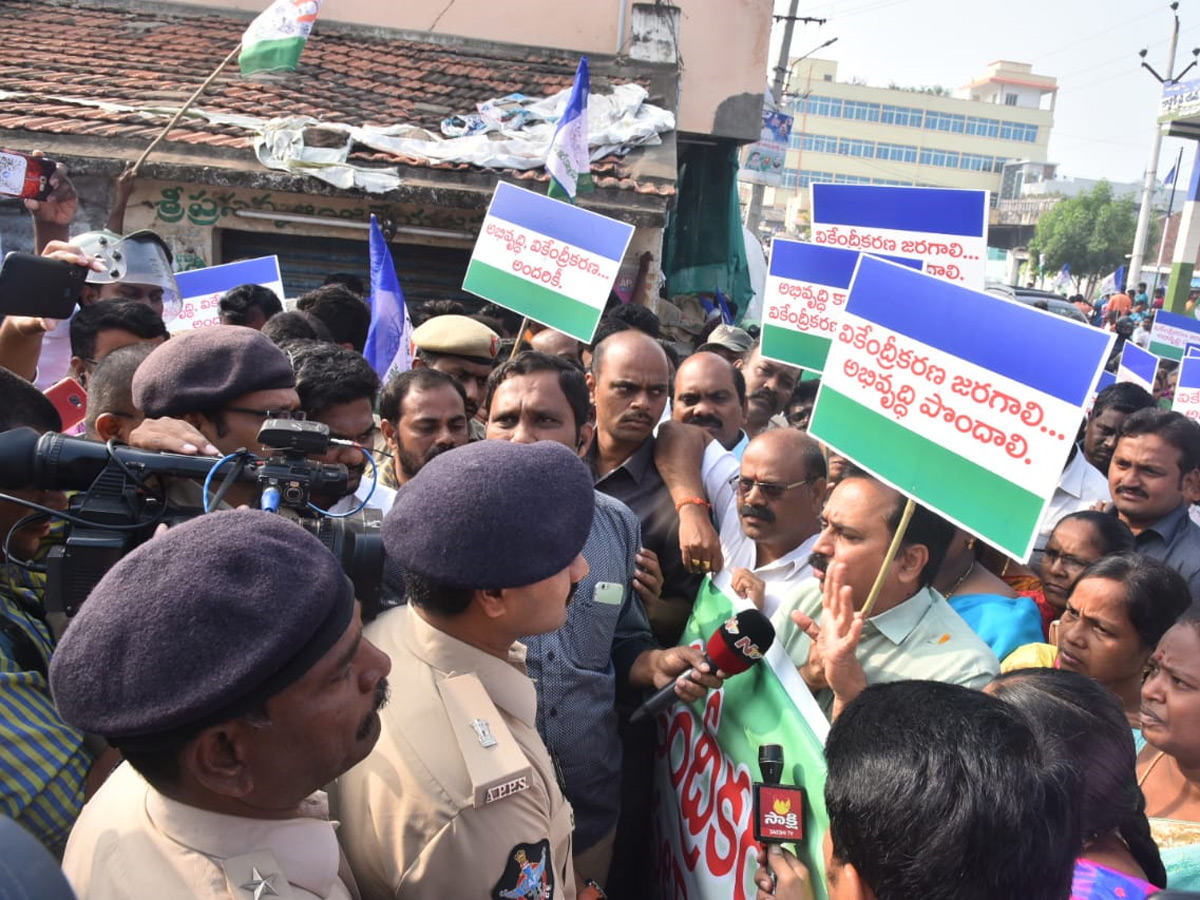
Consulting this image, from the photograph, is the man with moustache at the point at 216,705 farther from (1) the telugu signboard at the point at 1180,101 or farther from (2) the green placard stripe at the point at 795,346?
(1) the telugu signboard at the point at 1180,101

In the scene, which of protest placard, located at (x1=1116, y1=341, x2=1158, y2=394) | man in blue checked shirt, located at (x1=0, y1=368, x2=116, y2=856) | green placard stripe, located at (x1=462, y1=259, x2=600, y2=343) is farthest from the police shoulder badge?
protest placard, located at (x1=1116, y1=341, x2=1158, y2=394)

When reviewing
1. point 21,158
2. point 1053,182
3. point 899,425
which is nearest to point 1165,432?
point 899,425

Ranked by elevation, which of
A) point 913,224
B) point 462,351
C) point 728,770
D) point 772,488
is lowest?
point 728,770

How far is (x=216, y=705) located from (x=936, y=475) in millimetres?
1865

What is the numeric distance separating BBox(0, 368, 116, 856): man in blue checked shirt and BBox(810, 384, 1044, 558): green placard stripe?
197 centimetres

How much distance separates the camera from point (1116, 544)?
325 centimetres

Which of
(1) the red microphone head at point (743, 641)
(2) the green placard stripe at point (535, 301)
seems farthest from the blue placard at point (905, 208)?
(1) the red microphone head at point (743, 641)

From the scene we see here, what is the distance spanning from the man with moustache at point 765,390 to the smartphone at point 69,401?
10.9 feet

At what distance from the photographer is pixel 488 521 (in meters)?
1.68

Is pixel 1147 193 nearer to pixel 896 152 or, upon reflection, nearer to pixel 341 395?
pixel 341 395

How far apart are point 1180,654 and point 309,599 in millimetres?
2021

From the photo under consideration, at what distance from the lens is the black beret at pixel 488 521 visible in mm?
1672

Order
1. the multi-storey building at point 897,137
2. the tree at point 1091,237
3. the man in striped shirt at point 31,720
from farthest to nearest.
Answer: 1. the multi-storey building at point 897,137
2. the tree at point 1091,237
3. the man in striped shirt at point 31,720

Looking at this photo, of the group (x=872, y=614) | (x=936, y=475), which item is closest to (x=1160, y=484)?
(x=936, y=475)
